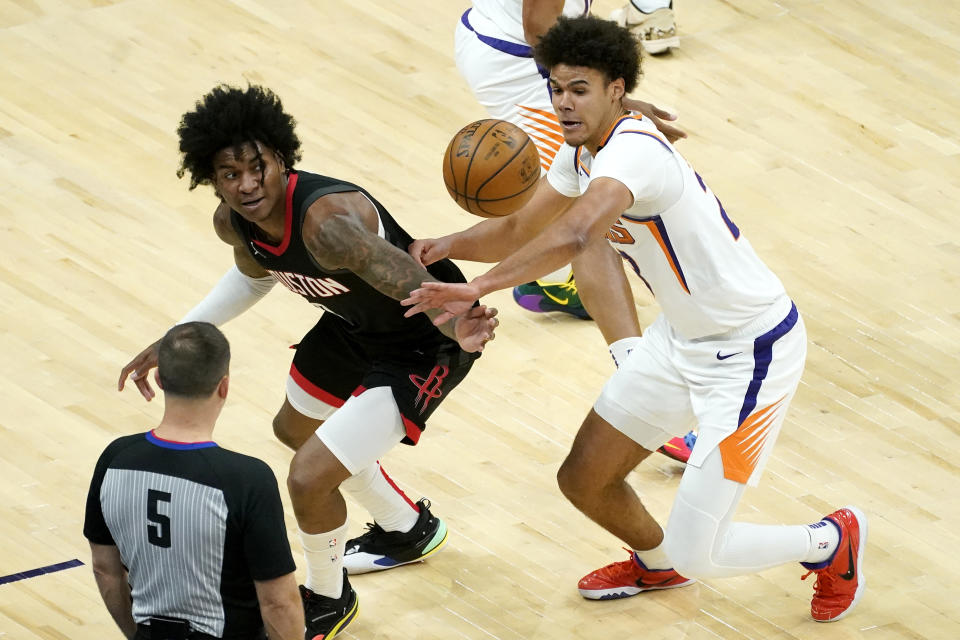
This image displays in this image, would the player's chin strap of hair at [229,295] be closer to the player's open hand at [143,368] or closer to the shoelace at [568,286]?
the player's open hand at [143,368]

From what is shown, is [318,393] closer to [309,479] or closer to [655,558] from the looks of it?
[309,479]

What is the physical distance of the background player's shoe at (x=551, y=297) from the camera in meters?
7.51

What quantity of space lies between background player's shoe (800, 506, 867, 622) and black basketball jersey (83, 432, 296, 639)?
230 cm

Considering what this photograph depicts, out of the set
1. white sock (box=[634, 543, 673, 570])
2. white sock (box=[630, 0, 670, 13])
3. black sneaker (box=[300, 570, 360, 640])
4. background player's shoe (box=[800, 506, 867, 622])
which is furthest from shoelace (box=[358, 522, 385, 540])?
white sock (box=[630, 0, 670, 13])

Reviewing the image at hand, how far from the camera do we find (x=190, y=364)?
3.77m

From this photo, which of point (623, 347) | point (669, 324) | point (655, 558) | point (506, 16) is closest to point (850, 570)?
point (655, 558)

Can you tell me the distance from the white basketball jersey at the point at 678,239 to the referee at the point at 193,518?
56.9 inches

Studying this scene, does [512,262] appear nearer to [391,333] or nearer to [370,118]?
[391,333]

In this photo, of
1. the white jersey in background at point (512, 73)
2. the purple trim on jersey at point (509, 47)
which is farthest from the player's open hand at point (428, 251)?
the purple trim on jersey at point (509, 47)

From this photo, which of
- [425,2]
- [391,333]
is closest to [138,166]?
[425,2]

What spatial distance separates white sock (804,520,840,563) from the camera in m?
5.25

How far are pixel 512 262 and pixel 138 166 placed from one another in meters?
4.47

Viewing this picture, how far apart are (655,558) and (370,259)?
1663mm

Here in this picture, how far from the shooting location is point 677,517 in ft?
16.3
